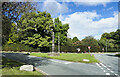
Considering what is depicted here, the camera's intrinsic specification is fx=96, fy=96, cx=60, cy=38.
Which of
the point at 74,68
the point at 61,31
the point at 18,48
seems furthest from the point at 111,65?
the point at 18,48

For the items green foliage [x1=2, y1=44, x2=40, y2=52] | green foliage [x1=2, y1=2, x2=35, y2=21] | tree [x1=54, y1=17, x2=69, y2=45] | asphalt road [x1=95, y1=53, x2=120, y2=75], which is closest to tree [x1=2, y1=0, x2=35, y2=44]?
green foliage [x1=2, y1=2, x2=35, y2=21]

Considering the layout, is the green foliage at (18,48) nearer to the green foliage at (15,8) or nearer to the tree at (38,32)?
the tree at (38,32)

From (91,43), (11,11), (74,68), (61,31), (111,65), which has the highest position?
(61,31)

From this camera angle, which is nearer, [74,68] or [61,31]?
[74,68]

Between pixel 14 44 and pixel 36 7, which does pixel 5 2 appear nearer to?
pixel 36 7

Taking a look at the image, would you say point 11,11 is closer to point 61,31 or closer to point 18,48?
point 18,48

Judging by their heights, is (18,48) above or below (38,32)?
below

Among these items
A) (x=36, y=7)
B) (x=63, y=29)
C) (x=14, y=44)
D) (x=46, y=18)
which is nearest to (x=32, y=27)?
(x=46, y=18)

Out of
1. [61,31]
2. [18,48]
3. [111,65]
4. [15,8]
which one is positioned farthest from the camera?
[61,31]

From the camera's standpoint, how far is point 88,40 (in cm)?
5544

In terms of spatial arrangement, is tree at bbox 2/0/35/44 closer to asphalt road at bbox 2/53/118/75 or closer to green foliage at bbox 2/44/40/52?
asphalt road at bbox 2/53/118/75

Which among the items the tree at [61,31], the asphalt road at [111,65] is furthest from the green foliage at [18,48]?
the asphalt road at [111,65]

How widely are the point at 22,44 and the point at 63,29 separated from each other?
20.0 m

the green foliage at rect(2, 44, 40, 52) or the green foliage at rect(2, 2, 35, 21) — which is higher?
the green foliage at rect(2, 2, 35, 21)
